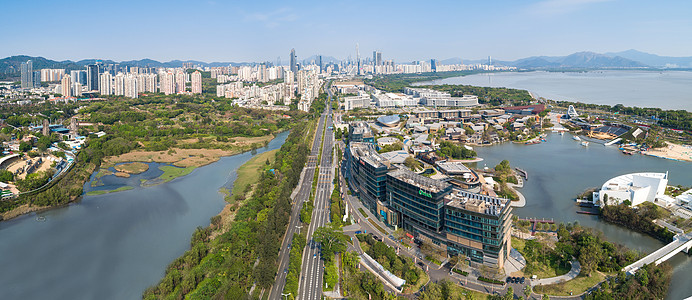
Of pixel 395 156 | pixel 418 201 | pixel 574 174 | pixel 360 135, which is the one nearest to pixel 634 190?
pixel 574 174

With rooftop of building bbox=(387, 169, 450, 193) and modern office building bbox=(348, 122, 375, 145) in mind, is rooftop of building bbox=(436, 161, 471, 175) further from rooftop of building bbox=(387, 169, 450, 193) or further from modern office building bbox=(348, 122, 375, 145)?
rooftop of building bbox=(387, 169, 450, 193)

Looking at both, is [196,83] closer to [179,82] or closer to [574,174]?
[179,82]

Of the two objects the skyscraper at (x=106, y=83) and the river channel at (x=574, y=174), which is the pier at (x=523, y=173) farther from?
the skyscraper at (x=106, y=83)

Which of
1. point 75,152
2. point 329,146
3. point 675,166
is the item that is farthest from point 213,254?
point 675,166

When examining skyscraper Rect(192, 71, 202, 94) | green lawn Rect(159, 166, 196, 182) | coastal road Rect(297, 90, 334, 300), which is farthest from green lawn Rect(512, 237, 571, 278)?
skyscraper Rect(192, 71, 202, 94)

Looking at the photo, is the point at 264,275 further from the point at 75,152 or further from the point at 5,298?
the point at 75,152

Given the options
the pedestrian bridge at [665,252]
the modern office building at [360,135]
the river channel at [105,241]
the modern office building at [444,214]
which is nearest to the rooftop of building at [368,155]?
the modern office building at [444,214]
